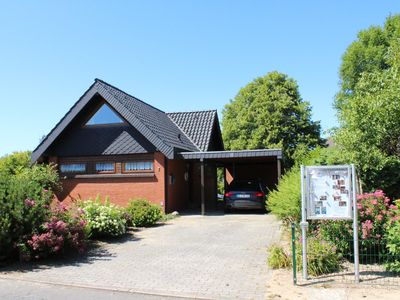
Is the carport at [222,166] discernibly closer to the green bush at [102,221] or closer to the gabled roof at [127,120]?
the gabled roof at [127,120]

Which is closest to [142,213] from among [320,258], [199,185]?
[320,258]

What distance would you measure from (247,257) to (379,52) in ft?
82.5

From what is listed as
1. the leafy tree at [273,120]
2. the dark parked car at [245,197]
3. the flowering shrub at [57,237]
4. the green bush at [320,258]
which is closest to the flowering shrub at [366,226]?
the green bush at [320,258]

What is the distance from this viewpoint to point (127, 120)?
18.0 metres

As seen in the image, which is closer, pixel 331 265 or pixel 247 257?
pixel 331 265

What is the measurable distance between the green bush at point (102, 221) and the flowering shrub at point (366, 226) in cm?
593

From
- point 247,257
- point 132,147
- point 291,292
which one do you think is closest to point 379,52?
point 132,147

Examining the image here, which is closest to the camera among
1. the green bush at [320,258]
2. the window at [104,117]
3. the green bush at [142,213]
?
the green bush at [320,258]

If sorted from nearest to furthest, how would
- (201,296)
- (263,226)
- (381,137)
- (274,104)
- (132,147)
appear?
(201,296) < (381,137) < (263,226) < (132,147) < (274,104)

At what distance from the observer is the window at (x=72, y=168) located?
63.0ft

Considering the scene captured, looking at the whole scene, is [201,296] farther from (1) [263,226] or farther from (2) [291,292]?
(1) [263,226]

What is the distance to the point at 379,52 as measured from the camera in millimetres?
28828

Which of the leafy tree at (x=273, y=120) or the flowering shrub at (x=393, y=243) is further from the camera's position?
the leafy tree at (x=273, y=120)

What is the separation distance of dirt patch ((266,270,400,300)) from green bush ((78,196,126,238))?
5.78 m
